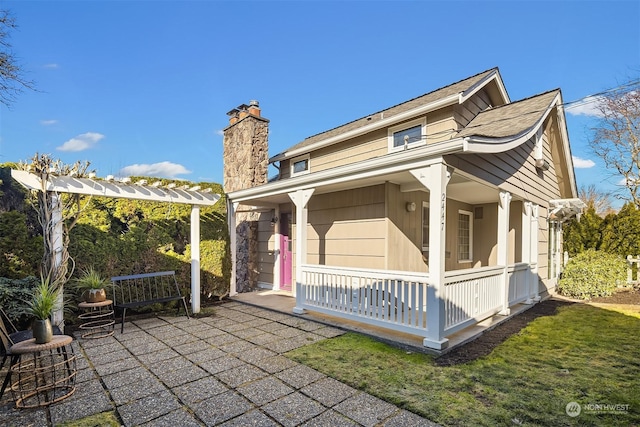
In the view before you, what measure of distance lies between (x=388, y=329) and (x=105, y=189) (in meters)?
4.97

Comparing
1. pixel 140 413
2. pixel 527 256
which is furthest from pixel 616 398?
pixel 527 256

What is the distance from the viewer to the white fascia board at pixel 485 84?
5.98 meters

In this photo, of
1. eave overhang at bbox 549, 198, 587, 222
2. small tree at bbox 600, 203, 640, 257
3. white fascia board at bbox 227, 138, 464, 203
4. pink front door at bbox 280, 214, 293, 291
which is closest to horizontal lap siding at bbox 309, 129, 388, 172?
pink front door at bbox 280, 214, 293, 291

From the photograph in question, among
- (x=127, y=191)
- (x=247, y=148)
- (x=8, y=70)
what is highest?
(x=8, y=70)

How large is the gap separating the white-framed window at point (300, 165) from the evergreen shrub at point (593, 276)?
7.87 metres

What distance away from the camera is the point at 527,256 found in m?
7.03

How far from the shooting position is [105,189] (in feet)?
16.4

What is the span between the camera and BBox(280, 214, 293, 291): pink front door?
327 inches

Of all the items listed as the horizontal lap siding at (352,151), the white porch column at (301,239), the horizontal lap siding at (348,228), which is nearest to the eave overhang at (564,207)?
the horizontal lap siding at (352,151)

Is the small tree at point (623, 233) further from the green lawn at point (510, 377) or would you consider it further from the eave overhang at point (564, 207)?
the green lawn at point (510, 377)

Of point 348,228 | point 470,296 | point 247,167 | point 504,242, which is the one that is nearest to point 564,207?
point 504,242

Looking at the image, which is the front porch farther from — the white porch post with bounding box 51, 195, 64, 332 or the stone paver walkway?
the white porch post with bounding box 51, 195, 64, 332

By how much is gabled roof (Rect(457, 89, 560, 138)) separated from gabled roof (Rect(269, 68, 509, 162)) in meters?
0.67

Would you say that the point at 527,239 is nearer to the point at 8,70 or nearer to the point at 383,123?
the point at 383,123
